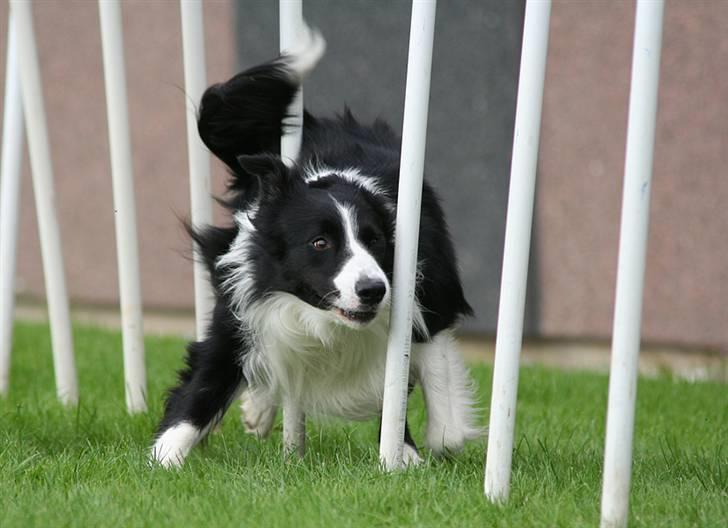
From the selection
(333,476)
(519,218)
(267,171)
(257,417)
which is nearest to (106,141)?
(257,417)

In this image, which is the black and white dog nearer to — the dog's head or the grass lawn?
the dog's head

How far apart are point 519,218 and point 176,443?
1.66 m

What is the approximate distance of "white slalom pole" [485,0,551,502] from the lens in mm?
3184

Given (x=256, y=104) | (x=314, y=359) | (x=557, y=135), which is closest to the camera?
(x=314, y=359)

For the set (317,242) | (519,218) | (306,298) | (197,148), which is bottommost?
(306,298)

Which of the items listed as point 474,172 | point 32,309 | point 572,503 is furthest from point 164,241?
point 572,503

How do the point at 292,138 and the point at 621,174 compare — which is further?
the point at 621,174

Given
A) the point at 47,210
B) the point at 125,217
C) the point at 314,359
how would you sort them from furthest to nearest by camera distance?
the point at 47,210 → the point at 125,217 → the point at 314,359

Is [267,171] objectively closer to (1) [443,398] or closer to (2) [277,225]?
(2) [277,225]

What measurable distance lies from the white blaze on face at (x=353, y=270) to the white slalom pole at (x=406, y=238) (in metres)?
0.08

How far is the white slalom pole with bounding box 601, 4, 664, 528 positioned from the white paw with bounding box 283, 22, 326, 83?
1732mm

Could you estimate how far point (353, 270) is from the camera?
12.6 ft

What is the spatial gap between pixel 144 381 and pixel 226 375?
1.28 m

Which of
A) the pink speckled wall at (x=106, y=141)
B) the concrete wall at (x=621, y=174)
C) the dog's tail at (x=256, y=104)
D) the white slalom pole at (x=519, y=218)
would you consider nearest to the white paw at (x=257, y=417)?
the dog's tail at (x=256, y=104)
